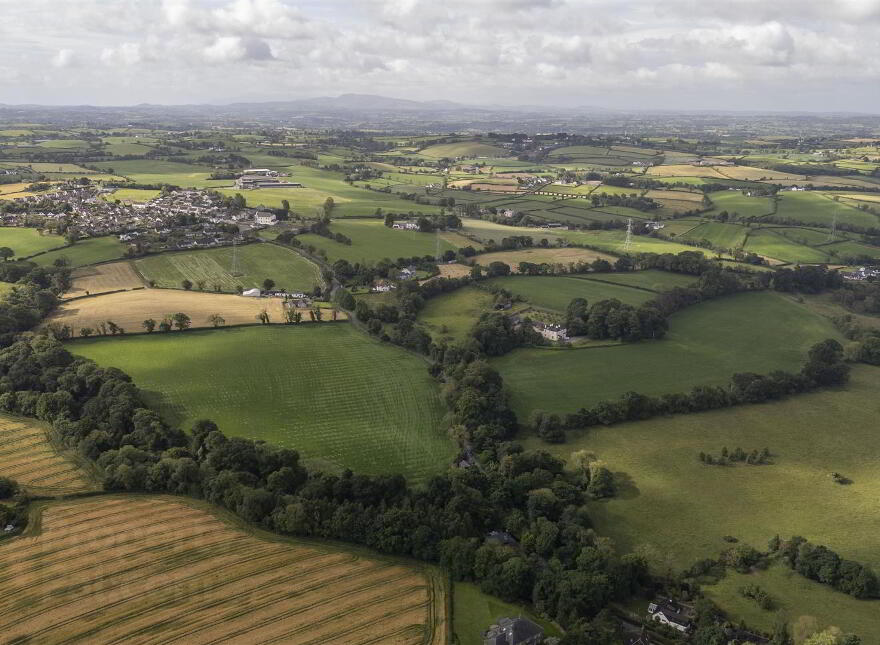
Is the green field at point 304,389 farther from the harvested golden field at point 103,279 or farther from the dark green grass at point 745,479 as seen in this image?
the harvested golden field at point 103,279

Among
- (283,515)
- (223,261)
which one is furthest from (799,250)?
(283,515)

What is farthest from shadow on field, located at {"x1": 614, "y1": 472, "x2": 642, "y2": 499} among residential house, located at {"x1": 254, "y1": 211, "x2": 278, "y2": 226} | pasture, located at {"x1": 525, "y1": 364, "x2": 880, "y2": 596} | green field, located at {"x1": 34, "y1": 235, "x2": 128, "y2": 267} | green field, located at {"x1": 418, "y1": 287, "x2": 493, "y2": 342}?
residential house, located at {"x1": 254, "y1": 211, "x2": 278, "y2": 226}

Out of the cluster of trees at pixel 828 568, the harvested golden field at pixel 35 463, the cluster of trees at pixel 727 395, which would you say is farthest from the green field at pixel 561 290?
the harvested golden field at pixel 35 463

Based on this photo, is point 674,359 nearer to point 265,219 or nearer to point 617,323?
point 617,323

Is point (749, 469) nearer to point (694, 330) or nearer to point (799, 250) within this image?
point (694, 330)

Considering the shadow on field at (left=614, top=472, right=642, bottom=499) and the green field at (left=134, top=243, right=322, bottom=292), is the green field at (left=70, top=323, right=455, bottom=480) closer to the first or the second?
the shadow on field at (left=614, top=472, right=642, bottom=499)

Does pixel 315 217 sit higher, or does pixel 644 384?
pixel 315 217

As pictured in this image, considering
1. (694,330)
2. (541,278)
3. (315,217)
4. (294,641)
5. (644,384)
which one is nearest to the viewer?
Answer: (294,641)
